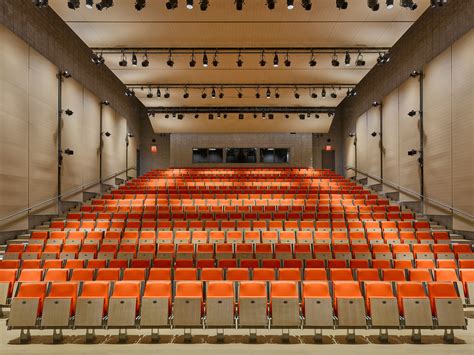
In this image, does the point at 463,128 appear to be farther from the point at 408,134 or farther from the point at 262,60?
the point at 262,60

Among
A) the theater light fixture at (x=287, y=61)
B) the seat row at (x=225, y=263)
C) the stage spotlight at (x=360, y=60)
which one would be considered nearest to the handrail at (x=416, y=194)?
the seat row at (x=225, y=263)

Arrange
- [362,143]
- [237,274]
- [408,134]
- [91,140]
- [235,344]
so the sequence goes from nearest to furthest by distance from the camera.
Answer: [235,344] < [237,274] < [408,134] < [91,140] < [362,143]

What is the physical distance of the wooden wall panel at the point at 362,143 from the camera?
11484mm

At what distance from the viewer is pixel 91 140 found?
9.42 meters

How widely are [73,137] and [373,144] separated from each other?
271 inches

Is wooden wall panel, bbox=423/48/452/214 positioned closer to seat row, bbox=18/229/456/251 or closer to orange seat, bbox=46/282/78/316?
seat row, bbox=18/229/456/251

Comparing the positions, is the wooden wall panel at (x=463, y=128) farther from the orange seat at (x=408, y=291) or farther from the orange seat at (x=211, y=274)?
the orange seat at (x=211, y=274)

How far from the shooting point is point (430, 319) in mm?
3711

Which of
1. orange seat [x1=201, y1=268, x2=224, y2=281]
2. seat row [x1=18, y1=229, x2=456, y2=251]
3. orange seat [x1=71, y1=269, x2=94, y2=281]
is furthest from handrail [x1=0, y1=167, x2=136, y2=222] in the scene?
orange seat [x1=201, y1=268, x2=224, y2=281]

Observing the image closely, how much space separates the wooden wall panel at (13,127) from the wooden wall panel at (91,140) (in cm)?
241

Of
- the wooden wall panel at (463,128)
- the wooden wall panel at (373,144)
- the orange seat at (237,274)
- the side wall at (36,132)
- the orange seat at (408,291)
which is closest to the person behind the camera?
the orange seat at (408,291)

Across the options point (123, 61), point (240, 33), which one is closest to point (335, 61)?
point (240, 33)

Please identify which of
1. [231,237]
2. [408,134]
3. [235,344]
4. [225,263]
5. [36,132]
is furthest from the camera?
[408,134]

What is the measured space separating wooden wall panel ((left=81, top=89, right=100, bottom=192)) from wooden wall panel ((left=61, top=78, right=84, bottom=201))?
11 centimetres
